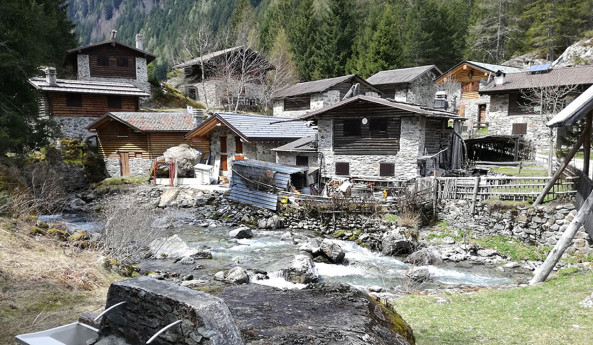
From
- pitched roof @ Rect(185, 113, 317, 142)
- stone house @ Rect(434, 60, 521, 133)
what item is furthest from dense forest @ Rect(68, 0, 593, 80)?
pitched roof @ Rect(185, 113, 317, 142)

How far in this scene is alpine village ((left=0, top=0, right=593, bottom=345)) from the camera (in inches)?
251

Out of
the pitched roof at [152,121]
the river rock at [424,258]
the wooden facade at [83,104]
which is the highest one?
the wooden facade at [83,104]

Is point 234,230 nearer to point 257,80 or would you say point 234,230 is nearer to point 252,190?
point 252,190

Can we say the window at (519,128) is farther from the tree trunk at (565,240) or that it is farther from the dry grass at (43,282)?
the dry grass at (43,282)

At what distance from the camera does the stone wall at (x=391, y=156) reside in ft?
68.2

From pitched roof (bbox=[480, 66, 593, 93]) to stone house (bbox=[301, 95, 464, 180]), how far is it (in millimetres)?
10743

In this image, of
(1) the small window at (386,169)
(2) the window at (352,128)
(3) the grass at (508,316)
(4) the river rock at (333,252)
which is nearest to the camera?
(3) the grass at (508,316)

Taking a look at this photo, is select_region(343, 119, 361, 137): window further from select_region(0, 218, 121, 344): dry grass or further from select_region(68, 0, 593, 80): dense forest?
select_region(68, 0, 593, 80): dense forest

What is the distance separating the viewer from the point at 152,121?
2945cm

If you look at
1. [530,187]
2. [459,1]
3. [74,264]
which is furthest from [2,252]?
[459,1]

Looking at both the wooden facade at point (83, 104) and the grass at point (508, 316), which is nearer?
the grass at point (508, 316)

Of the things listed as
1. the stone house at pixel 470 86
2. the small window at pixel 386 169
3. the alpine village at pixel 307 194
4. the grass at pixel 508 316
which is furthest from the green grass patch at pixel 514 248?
the stone house at pixel 470 86

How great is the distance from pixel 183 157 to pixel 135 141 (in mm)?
5224

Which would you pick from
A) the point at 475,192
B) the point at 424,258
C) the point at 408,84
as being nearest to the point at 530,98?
the point at 408,84
